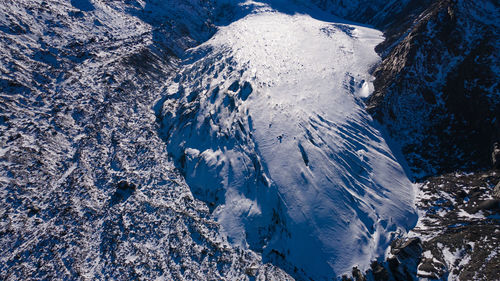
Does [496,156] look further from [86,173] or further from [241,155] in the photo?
[86,173]

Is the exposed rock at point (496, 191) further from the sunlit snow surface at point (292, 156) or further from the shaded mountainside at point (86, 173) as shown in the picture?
the shaded mountainside at point (86, 173)

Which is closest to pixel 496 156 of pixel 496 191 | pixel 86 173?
pixel 496 191

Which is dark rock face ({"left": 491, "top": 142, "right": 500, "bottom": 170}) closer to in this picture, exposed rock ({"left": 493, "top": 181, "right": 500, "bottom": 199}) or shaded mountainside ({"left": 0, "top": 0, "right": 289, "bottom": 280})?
exposed rock ({"left": 493, "top": 181, "right": 500, "bottom": 199})

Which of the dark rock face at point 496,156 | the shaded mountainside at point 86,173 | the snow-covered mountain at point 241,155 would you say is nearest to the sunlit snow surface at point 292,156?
the snow-covered mountain at point 241,155

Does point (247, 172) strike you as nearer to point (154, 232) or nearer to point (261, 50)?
point (154, 232)

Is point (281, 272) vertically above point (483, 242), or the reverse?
point (483, 242)

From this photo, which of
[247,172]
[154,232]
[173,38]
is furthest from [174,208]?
[173,38]
